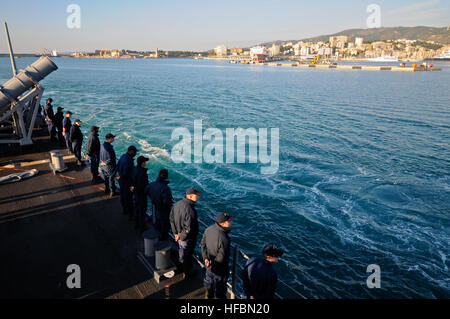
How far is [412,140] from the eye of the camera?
2317 centimetres

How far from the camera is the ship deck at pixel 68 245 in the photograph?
16.6 ft

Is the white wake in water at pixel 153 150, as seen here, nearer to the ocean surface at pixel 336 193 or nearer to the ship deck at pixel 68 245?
the ocean surface at pixel 336 193

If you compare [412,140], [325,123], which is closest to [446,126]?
[412,140]

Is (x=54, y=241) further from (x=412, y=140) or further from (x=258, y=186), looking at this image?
(x=412, y=140)

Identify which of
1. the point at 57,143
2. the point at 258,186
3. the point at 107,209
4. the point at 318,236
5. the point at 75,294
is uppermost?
the point at 57,143

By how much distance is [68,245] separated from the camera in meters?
6.27

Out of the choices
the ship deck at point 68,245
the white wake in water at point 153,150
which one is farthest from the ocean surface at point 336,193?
the ship deck at point 68,245

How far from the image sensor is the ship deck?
506 cm

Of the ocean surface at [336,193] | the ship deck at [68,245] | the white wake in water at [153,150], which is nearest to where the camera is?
the ship deck at [68,245]

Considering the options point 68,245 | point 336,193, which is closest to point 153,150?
point 336,193

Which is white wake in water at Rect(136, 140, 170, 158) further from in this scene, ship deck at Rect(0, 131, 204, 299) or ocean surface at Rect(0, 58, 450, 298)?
ship deck at Rect(0, 131, 204, 299)

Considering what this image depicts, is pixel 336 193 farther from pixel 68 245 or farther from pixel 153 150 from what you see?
pixel 153 150

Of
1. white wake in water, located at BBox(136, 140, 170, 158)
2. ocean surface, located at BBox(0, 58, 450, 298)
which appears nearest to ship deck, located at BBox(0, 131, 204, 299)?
ocean surface, located at BBox(0, 58, 450, 298)

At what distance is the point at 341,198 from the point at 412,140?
14153 millimetres
